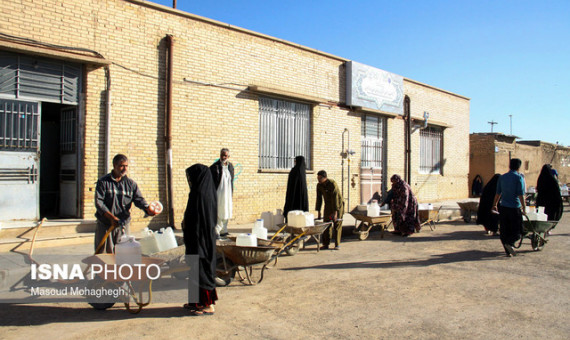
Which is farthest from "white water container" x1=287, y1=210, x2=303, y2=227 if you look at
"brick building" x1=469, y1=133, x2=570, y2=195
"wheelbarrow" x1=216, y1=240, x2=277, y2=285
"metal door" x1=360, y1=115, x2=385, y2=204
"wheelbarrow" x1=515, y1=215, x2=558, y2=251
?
"brick building" x1=469, y1=133, x2=570, y2=195

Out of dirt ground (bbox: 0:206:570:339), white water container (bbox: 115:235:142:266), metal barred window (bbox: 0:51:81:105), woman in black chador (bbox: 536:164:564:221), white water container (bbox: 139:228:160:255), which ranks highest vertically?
metal barred window (bbox: 0:51:81:105)

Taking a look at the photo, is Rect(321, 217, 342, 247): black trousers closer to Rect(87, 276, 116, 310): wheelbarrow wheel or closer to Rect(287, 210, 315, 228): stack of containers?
Rect(287, 210, 315, 228): stack of containers

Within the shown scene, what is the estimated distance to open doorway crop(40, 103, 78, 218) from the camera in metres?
8.70

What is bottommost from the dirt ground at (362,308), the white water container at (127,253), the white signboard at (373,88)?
the dirt ground at (362,308)

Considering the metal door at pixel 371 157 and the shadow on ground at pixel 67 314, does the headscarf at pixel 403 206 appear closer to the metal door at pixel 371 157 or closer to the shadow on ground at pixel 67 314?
the metal door at pixel 371 157

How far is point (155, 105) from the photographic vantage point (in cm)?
936

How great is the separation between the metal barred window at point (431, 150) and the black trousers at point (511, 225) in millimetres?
9859

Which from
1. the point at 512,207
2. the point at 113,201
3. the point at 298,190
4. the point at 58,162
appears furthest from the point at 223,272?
the point at 58,162

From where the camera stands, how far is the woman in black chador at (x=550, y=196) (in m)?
10.8

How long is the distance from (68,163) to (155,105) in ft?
7.00

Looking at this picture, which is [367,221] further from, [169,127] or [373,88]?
[373,88]

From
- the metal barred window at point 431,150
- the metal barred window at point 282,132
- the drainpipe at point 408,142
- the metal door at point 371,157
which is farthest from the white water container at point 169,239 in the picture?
the metal barred window at point 431,150

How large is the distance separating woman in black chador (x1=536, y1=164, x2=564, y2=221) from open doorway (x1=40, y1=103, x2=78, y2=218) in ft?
36.1

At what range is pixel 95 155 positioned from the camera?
8.48 metres
